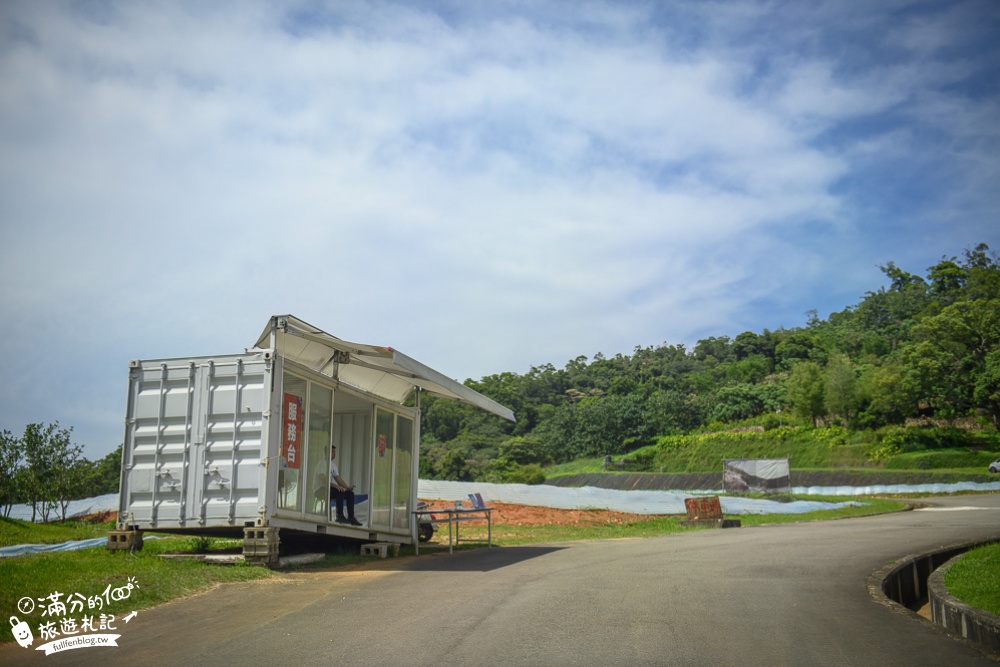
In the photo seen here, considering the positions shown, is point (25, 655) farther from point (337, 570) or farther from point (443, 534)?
point (443, 534)

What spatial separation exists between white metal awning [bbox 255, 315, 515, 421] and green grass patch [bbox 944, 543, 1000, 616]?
7.36 metres

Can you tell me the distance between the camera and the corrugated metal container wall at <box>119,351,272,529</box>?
11.0m

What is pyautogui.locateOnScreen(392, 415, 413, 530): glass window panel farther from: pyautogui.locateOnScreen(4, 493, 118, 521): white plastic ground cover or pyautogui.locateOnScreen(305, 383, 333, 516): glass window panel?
pyautogui.locateOnScreen(4, 493, 118, 521): white plastic ground cover

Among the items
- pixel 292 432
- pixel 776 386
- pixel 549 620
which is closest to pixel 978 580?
pixel 549 620

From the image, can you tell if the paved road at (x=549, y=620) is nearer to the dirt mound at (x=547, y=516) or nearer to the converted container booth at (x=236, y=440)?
the converted container booth at (x=236, y=440)

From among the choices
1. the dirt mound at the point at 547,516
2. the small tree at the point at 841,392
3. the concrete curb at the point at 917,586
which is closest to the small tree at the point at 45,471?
the dirt mound at the point at 547,516

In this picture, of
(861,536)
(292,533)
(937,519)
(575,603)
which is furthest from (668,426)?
(575,603)

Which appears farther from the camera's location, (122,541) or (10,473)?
(10,473)

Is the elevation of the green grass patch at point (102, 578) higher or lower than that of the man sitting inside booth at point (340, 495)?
lower

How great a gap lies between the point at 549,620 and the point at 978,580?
506cm

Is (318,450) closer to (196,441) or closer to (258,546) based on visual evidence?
(196,441)

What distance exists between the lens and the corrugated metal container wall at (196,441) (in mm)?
11016

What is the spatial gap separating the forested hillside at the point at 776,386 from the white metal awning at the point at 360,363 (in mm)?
38966

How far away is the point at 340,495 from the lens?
43.3 feet
